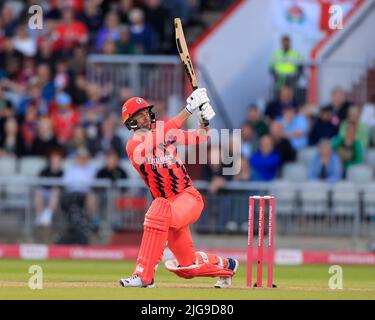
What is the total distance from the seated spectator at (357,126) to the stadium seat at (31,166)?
4.78 m

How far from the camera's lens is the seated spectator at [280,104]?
21.8 metres

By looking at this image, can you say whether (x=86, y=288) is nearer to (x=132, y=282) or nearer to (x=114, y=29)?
(x=132, y=282)

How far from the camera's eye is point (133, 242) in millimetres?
21172

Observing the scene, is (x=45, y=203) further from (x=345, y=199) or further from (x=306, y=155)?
(x=345, y=199)

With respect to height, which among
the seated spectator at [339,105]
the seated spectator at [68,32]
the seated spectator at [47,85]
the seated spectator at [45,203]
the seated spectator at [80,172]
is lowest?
the seated spectator at [45,203]

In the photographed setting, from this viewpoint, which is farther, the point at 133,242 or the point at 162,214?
the point at 133,242

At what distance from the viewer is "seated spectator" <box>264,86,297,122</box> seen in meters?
21.8

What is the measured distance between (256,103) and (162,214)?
10.0 m

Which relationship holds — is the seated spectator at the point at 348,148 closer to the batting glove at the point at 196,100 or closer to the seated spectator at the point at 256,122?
the seated spectator at the point at 256,122

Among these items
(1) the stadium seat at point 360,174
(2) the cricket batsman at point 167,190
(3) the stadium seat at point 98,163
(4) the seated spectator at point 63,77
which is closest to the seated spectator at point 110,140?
(3) the stadium seat at point 98,163

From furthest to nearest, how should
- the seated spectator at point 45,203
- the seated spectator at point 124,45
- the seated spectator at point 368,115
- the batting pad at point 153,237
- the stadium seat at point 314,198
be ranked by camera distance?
1. the seated spectator at point 124,45
2. the seated spectator at point 368,115
3. the seated spectator at point 45,203
4. the stadium seat at point 314,198
5. the batting pad at point 153,237

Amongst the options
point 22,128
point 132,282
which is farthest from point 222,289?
point 22,128
